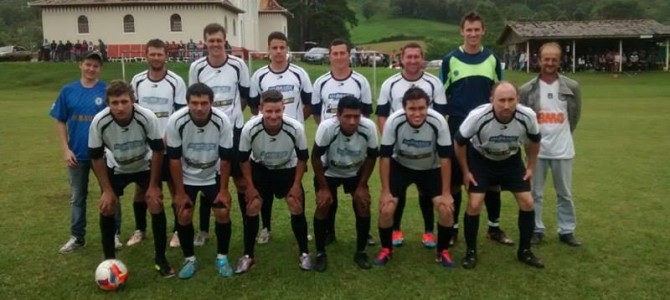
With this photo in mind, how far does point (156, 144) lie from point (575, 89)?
13.3 feet

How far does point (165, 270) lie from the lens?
5.46 m

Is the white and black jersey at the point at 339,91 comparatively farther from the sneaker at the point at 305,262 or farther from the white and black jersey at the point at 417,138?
the sneaker at the point at 305,262

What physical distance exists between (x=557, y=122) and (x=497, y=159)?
94 centimetres

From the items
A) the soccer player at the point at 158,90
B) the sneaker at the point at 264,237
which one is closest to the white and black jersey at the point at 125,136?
the soccer player at the point at 158,90

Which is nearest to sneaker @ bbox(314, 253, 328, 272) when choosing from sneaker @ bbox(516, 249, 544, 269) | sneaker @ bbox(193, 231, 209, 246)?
sneaker @ bbox(193, 231, 209, 246)

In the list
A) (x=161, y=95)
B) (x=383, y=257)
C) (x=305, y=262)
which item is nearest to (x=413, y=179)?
(x=383, y=257)

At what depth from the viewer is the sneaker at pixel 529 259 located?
5578 mm

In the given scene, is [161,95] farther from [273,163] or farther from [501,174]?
[501,174]

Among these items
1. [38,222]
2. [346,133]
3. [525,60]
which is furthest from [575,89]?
[525,60]

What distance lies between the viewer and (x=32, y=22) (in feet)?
335

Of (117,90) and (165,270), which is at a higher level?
(117,90)

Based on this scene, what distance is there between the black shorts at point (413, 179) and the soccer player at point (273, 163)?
86 centimetres

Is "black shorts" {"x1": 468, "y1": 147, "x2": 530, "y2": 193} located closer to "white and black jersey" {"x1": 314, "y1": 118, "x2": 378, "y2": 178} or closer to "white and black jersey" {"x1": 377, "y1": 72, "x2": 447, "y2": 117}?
"white and black jersey" {"x1": 377, "y1": 72, "x2": 447, "y2": 117}

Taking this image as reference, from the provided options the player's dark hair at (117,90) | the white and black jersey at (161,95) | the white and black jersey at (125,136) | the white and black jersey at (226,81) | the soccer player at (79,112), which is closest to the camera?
the player's dark hair at (117,90)
